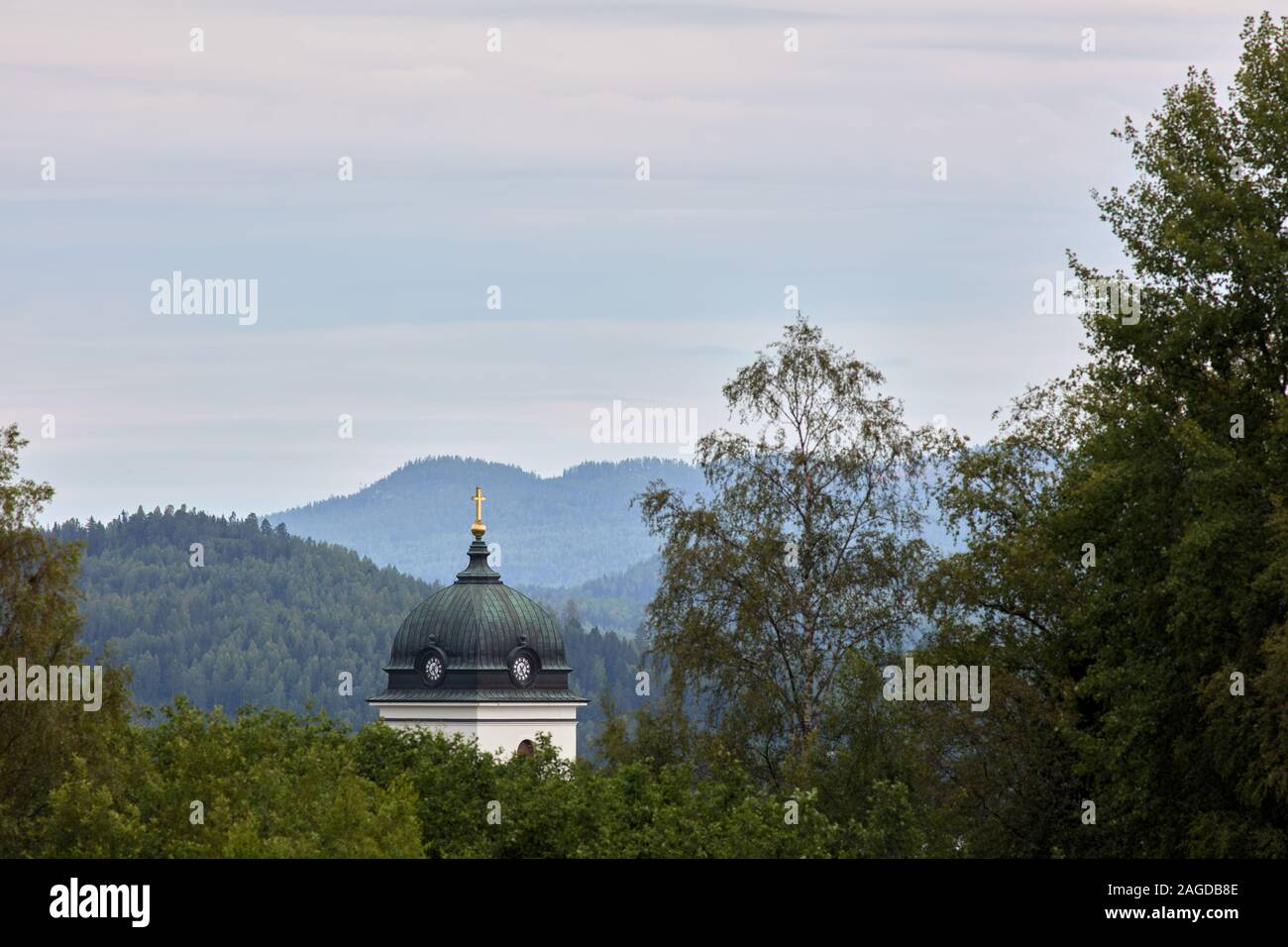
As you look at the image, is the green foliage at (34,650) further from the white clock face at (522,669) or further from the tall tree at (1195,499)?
the white clock face at (522,669)

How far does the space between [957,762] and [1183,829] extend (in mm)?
9477

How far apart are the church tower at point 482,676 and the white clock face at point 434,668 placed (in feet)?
0.12

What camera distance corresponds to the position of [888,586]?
52438 mm

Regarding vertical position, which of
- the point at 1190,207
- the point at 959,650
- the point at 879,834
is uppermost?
the point at 1190,207

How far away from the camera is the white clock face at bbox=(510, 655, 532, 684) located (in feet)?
286

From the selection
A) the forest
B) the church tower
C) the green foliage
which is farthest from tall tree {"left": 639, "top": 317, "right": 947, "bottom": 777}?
the church tower

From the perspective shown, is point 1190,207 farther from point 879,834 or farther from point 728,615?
point 728,615

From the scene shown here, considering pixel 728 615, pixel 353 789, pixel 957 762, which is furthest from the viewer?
pixel 728 615

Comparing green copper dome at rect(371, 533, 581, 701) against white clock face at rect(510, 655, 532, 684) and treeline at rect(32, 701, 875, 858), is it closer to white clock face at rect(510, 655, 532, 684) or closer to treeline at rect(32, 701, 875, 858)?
white clock face at rect(510, 655, 532, 684)

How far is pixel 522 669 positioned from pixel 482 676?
157 cm

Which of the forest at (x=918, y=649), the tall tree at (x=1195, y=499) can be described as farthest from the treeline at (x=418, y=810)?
the tall tree at (x=1195, y=499)

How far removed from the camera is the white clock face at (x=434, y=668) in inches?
3425
